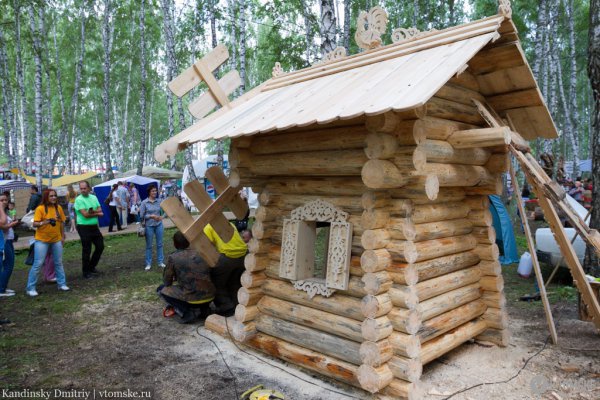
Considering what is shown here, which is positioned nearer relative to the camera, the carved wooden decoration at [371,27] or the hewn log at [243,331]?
the carved wooden decoration at [371,27]

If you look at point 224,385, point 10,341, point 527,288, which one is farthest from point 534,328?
point 10,341

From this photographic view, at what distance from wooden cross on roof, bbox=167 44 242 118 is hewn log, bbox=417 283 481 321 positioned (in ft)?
11.2

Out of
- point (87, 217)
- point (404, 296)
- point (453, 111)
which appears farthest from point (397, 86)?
point (87, 217)

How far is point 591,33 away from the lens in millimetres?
6309

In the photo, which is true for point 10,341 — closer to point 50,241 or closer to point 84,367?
point 84,367

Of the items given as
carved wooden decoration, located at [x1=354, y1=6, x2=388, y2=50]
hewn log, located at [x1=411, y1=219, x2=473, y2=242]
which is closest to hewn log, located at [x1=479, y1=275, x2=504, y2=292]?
hewn log, located at [x1=411, y1=219, x2=473, y2=242]

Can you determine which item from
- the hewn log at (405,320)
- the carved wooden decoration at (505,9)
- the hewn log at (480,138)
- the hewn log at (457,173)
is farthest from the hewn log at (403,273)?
the carved wooden decoration at (505,9)

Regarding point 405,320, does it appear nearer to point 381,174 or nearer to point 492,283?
point 381,174

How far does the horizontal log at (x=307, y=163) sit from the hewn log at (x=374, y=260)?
0.80 m

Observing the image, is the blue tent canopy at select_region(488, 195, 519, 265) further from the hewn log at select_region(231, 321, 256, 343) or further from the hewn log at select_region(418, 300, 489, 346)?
the hewn log at select_region(231, 321, 256, 343)

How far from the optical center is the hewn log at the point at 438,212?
174 inches

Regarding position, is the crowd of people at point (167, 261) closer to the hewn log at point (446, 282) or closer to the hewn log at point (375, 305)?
the hewn log at point (375, 305)

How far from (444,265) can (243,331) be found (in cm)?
250

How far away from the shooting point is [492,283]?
5293 mm
